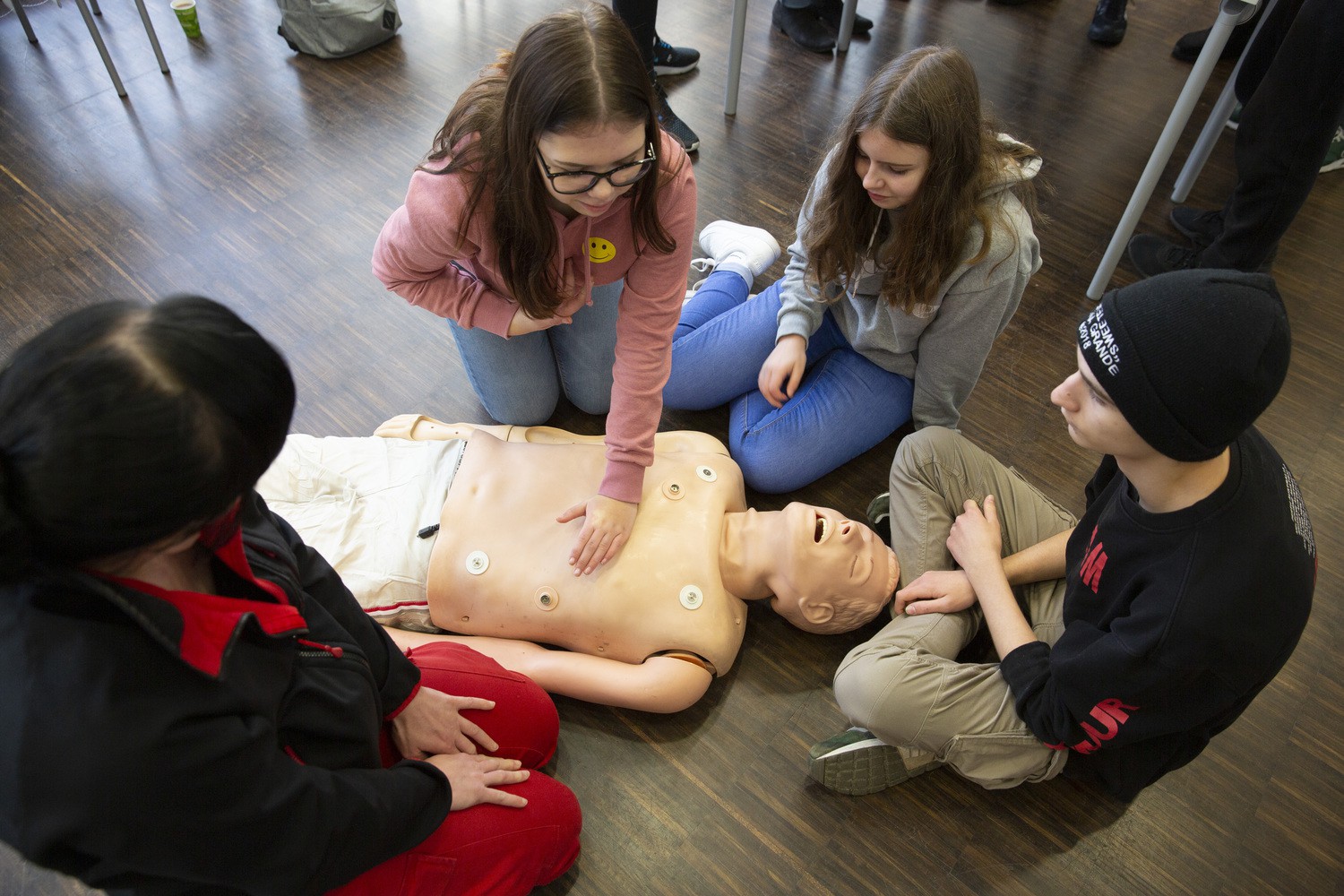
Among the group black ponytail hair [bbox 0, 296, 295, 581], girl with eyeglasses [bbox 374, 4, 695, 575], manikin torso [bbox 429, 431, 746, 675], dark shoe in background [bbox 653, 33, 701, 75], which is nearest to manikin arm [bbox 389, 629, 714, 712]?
manikin torso [bbox 429, 431, 746, 675]

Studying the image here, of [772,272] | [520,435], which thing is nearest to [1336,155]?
[772,272]

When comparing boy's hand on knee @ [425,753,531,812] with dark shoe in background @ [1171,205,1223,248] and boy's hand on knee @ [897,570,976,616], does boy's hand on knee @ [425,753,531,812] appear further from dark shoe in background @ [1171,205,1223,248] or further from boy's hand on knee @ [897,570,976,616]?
dark shoe in background @ [1171,205,1223,248]

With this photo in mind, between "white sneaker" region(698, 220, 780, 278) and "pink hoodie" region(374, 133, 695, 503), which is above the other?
"pink hoodie" region(374, 133, 695, 503)

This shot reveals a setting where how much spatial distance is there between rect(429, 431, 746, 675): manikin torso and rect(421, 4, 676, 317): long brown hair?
32 cm

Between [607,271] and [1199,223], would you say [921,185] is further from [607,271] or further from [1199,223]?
[1199,223]

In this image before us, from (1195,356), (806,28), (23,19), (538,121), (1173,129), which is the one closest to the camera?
(1195,356)

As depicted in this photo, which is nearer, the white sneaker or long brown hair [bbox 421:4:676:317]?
long brown hair [bbox 421:4:676:317]

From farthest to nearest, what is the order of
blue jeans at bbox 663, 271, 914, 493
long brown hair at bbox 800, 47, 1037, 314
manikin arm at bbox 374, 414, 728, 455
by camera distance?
blue jeans at bbox 663, 271, 914, 493, manikin arm at bbox 374, 414, 728, 455, long brown hair at bbox 800, 47, 1037, 314

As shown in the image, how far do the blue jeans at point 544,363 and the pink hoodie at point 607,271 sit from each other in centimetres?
18

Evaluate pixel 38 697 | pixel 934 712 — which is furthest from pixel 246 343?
pixel 934 712

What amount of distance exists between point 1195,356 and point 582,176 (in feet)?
2.48

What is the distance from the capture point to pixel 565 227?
4.31 feet

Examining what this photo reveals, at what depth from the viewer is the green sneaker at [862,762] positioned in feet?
4.47

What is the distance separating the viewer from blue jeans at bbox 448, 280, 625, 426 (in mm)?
1686
